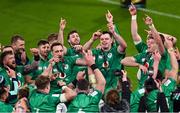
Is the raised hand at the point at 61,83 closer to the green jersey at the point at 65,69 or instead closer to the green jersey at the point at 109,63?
the green jersey at the point at 65,69

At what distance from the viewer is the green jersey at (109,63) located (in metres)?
10.1

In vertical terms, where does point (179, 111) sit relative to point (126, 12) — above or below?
below

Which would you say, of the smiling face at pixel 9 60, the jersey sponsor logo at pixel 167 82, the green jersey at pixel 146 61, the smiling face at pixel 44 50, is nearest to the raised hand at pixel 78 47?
the smiling face at pixel 44 50

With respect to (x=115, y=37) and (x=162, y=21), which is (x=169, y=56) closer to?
(x=115, y=37)

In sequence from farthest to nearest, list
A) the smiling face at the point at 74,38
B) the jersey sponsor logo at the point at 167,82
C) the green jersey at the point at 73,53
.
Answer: the green jersey at the point at 73,53 → the smiling face at the point at 74,38 → the jersey sponsor logo at the point at 167,82

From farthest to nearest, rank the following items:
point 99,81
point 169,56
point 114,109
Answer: point 169,56 → point 99,81 → point 114,109

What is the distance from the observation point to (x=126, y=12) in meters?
15.3

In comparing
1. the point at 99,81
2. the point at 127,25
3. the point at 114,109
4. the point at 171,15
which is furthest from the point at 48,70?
the point at 171,15

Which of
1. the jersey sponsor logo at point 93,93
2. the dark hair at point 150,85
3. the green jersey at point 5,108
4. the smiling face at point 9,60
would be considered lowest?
the green jersey at point 5,108

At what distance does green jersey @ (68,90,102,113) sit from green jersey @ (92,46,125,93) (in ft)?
6.73

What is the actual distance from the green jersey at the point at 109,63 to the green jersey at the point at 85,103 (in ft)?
6.73

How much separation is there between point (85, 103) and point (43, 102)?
67cm

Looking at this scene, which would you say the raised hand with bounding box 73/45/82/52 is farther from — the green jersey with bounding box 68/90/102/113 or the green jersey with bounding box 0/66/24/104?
the green jersey with bounding box 68/90/102/113

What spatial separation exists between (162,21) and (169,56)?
5948 millimetres
